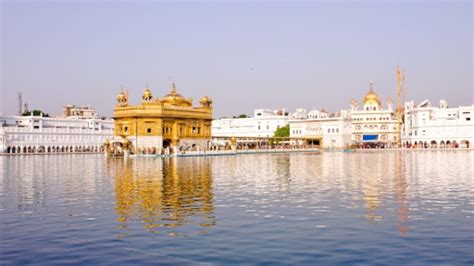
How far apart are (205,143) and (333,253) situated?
67940 millimetres

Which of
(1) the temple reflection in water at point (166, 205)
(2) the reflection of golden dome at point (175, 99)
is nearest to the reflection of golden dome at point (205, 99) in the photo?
(2) the reflection of golden dome at point (175, 99)

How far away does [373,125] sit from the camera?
106500 mm

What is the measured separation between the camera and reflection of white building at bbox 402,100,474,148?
92375 mm

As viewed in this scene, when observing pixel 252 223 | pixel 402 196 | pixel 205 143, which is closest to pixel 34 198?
pixel 252 223

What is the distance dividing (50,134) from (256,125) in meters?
46.5

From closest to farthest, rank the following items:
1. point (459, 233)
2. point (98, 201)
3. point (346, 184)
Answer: point (459, 233) → point (98, 201) → point (346, 184)

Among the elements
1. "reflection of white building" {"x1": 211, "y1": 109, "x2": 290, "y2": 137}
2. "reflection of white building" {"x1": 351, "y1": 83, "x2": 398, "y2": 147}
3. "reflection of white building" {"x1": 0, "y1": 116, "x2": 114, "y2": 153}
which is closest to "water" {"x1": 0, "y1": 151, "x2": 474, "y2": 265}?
"reflection of white building" {"x1": 0, "y1": 116, "x2": 114, "y2": 153}

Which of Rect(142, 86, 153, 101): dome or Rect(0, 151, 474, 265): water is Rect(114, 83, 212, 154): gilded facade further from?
Rect(0, 151, 474, 265): water

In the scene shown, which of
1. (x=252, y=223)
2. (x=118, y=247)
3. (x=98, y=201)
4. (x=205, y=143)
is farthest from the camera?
(x=205, y=143)

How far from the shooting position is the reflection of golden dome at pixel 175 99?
7600cm

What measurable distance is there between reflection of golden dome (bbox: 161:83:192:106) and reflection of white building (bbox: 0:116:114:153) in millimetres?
27671

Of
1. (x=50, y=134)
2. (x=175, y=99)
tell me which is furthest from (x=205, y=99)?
(x=50, y=134)

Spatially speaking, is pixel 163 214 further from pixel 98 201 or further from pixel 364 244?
pixel 364 244

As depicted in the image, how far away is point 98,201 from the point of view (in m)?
17.8
